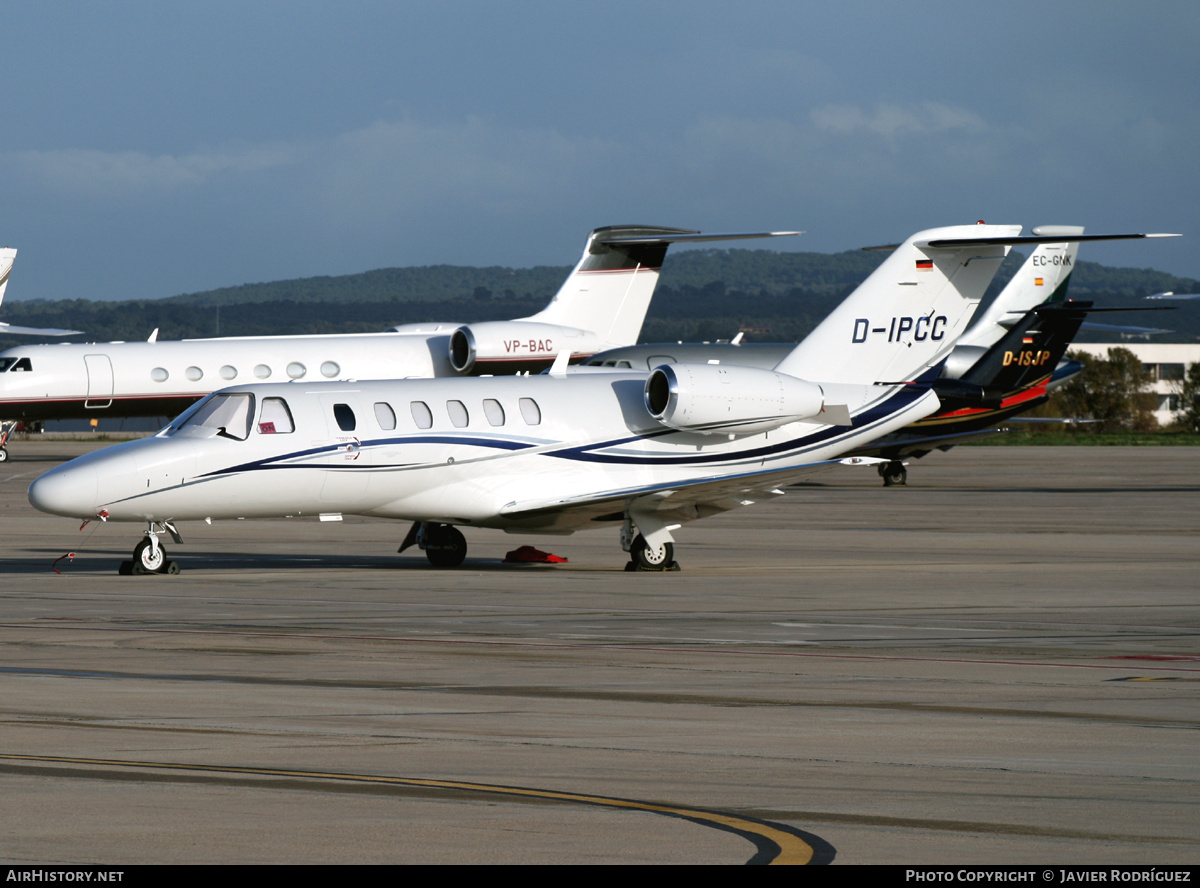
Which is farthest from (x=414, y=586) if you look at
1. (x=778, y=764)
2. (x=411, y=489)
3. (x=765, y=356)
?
(x=765, y=356)

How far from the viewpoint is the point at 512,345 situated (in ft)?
166

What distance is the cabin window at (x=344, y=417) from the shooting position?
2445 cm

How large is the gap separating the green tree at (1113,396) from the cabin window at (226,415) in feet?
342

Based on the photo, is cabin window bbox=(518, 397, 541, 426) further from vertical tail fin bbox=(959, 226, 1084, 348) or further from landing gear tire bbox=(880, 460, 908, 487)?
vertical tail fin bbox=(959, 226, 1084, 348)

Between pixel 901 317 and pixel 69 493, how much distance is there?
42.2 ft

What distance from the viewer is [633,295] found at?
170 ft

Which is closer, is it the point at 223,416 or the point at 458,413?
the point at 223,416

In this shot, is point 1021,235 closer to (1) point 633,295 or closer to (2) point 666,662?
(2) point 666,662

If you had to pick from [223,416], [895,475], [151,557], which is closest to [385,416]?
[223,416]

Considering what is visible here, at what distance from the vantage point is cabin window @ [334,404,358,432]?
80.2ft

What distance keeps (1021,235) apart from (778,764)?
18627 mm

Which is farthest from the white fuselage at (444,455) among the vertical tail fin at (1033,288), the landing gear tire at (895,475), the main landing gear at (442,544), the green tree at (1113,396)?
the green tree at (1113,396)

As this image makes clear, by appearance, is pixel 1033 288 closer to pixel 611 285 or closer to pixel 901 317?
pixel 611 285

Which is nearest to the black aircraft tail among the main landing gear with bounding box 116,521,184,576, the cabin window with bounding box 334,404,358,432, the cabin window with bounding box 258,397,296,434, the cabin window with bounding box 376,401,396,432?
the cabin window with bounding box 376,401,396,432
